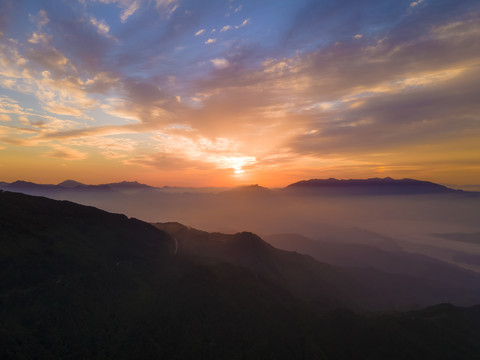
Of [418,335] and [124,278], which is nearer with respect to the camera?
[418,335]

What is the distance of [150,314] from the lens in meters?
100

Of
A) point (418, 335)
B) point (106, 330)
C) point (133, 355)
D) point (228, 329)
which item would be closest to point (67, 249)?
point (106, 330)

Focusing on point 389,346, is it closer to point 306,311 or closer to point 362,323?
point 362,323

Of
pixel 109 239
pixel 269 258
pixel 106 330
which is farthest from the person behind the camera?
pixel 269 258

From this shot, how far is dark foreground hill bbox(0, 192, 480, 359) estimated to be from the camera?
82562 millimetres

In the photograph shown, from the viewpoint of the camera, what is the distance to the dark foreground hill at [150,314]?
82.6m

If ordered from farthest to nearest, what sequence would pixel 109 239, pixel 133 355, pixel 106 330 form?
1. pixel 109 239
2. pixel 106 330
3. pixel 133 355

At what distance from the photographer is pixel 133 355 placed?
81.8m

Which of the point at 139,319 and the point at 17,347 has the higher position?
the point at 17,347

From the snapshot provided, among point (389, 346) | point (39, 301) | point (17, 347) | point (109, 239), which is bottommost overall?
point (389, 346)

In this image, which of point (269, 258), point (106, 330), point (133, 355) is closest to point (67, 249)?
point (106, 330)

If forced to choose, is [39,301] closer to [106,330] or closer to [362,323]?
[106,330]

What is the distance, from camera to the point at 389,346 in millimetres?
101625

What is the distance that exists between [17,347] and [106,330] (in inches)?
969
